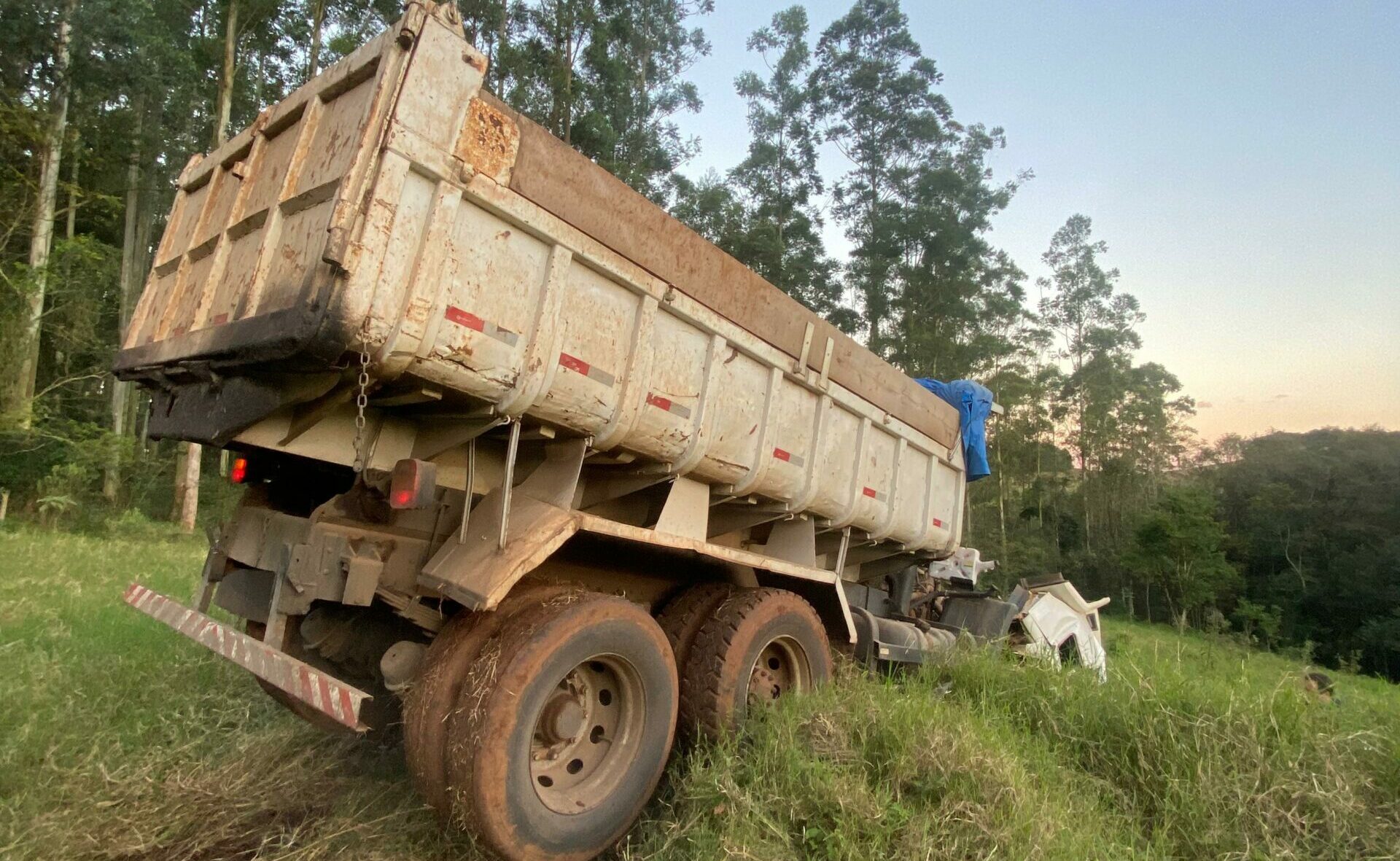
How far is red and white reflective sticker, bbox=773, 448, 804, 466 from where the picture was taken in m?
4.29

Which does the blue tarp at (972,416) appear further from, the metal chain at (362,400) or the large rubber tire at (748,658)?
the metal chain at (362,400)

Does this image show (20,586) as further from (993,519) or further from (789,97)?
(993,519)

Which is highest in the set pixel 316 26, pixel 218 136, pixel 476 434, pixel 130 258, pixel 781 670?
pixel 316 26

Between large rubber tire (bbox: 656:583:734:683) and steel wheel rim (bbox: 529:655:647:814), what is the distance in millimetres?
527

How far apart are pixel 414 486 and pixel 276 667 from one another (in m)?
0.78

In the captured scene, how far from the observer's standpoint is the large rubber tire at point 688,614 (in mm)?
3898

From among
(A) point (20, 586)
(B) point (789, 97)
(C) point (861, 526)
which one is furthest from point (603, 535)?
(B) point (789, 97)

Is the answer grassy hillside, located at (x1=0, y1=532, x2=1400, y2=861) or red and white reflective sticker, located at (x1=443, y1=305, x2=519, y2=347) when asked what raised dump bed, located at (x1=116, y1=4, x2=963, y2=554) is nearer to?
red and white reflective sticker, located at (x1=443, y1=305, x2=519, y2=347)

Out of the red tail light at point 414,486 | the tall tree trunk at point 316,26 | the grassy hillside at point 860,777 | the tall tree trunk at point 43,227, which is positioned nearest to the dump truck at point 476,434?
the red tail light at point 414,486

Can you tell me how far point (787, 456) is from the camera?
438cm

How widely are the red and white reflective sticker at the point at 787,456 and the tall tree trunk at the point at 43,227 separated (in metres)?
15.6

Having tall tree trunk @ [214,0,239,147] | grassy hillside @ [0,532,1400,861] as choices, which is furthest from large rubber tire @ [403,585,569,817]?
tall tree trunk @ [214,0,239,147]

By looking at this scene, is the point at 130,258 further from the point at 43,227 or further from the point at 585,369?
the point at 585,369

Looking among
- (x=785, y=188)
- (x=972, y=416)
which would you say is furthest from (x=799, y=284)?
(x=972, y=416)
